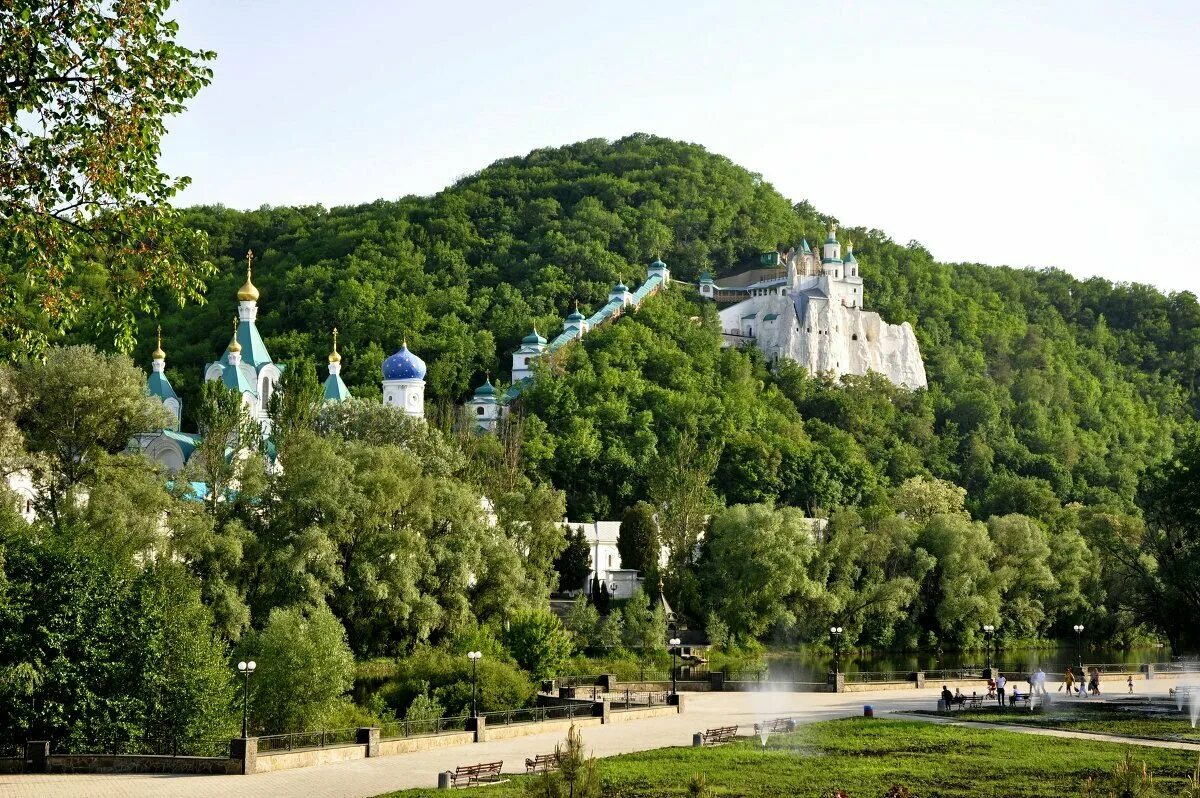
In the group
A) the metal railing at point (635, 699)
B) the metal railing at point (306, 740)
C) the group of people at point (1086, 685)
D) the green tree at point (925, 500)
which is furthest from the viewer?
the green tree at point (925, 500)

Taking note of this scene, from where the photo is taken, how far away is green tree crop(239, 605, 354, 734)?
26453mm

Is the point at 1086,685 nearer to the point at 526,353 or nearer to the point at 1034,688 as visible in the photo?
the point at 1034,688

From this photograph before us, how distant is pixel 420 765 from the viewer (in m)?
22.2

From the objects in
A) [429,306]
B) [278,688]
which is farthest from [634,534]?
[429,306]

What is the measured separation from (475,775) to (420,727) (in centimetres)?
657

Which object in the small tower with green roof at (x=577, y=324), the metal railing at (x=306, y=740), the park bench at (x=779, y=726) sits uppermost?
the small tower with green roof at (x=577, y=324)

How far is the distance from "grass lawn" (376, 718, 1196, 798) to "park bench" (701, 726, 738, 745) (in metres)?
0.49

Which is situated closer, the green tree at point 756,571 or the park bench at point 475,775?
the park bench at point 475,775

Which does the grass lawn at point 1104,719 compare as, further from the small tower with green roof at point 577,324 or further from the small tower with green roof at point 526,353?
the small tower with green roof at point 577,324

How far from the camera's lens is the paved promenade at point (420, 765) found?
19.1 metres

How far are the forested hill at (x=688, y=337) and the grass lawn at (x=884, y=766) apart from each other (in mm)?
40119

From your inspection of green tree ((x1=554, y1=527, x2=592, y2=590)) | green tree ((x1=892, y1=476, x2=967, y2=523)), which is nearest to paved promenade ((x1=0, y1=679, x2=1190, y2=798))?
green tree ((x1=554, y1=527, x2=592, y2=590))

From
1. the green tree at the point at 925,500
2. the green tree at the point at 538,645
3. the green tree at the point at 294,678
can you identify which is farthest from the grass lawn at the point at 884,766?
the green tree at the point at 925,500

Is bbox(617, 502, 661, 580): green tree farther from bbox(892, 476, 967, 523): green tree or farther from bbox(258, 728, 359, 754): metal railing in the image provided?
bbox(258, 728, 359, 754): metal railing
